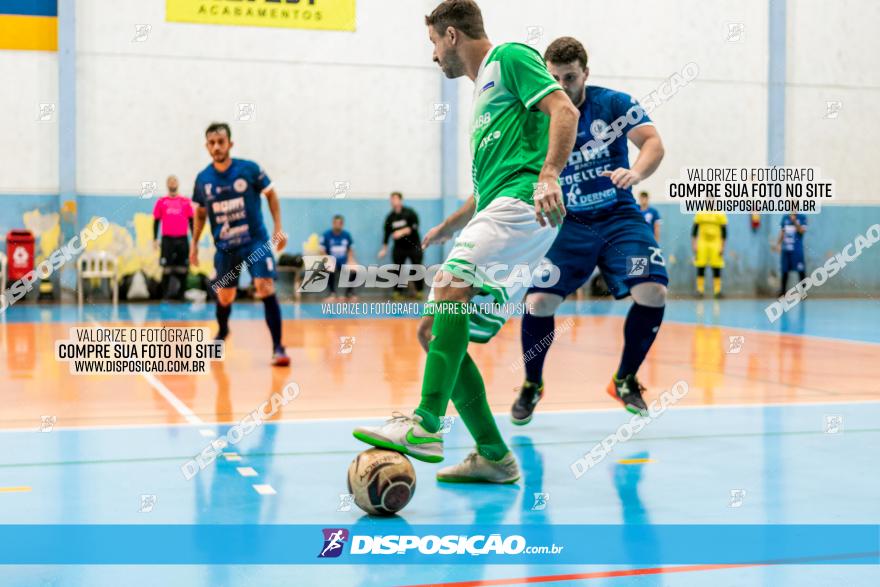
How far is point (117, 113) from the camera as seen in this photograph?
19047mm

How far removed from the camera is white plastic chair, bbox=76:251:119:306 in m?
18.3

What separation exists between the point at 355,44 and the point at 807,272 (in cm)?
1115

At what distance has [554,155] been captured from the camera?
4.15 m

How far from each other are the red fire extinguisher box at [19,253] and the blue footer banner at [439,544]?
15.6 metres

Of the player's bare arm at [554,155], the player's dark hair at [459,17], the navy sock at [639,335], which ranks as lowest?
the navy sock at [639,335]

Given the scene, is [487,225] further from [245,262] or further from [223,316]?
[223,316]

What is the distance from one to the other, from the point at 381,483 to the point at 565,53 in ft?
10.5

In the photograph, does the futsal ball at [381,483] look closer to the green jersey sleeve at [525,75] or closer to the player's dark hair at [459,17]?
the green jersey sleeve at [525,75]

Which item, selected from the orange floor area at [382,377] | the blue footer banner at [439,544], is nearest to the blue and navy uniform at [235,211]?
the orange floor area at [382,377]

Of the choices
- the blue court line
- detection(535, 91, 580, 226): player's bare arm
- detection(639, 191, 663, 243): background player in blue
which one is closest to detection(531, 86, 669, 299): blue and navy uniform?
detection(535, 91, 580, 226): player's bare arm

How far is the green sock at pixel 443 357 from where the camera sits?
4.11 metres

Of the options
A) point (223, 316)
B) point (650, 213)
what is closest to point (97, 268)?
point (223, 316)

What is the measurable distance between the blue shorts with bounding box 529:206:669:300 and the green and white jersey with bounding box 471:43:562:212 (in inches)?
76.0

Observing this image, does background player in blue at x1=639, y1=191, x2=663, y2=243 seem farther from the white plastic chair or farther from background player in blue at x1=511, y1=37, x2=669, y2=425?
background player in blue at x1=511, y1=37, x2=669, y2=425
